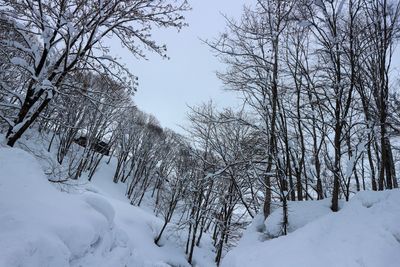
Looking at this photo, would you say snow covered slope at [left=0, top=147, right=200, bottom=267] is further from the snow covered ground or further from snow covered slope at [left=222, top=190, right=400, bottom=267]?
snow covered slope at [left=222, top=190, right=400, bottom=267]

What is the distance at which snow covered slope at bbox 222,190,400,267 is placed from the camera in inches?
138

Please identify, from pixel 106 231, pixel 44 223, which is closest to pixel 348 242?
pixel 44 223

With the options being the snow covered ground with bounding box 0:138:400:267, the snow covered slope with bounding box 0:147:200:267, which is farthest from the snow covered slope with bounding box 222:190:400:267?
the snow covered slope with bounding box 0:147:200:267

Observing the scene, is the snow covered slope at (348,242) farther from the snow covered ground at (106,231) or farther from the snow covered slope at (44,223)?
the snow covered slope at (44,223)

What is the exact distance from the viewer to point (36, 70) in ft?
16.6

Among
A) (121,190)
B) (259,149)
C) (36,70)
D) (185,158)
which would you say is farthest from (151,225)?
(36,70)

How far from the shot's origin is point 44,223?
418 cm

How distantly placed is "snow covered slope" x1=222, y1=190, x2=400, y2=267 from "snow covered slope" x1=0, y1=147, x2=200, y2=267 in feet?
9.83

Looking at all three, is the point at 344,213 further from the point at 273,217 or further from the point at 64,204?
the point at 64,204

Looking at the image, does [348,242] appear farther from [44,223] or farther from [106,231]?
[106,231]

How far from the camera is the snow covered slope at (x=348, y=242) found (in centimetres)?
349

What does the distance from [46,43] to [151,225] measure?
53.3 ft

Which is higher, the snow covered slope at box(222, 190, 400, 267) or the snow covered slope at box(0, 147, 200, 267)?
the snow covered slope at box(222, 190, 400, 267)

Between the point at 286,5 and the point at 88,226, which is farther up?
the point at 286,5
